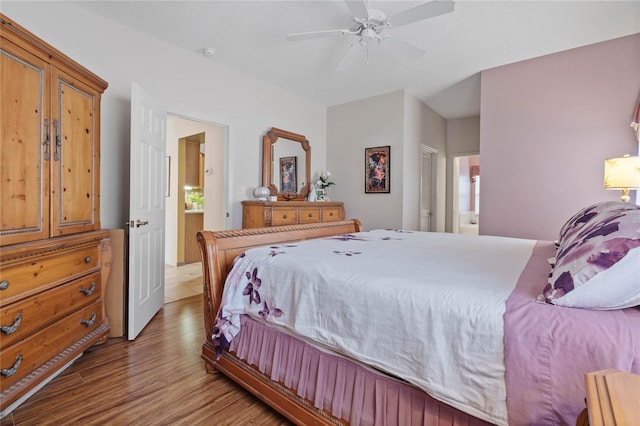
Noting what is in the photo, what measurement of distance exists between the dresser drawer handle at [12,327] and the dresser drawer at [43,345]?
0.08 m

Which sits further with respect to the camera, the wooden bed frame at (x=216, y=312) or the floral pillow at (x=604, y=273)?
the wooden bed frame at (x=216, y=312)

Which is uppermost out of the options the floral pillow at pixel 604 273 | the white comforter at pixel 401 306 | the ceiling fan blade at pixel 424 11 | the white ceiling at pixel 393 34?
the white ceiling at pixel 393 34

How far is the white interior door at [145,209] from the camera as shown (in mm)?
2355

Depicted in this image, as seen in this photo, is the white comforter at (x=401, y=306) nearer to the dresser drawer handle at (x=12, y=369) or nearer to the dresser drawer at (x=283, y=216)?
Answer: the dresser drawer handle at (x=12, y=369)

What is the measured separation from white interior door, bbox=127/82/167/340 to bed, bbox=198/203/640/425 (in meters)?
0.97

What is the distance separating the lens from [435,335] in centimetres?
97

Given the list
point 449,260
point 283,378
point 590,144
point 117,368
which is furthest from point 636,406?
point 590,144

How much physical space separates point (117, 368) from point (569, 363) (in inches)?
90.4

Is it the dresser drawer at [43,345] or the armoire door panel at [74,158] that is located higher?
the armoire door panel at [74,158]

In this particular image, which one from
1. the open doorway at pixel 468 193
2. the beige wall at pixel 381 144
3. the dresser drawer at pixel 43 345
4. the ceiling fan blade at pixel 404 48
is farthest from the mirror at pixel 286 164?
the open doorway at pixel 468 193

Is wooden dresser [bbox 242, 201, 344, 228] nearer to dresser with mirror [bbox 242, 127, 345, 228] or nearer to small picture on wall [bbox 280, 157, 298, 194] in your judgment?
dresser with mirror [bbox 242, 127, 345, 228]

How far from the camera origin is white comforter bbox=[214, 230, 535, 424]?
896mm

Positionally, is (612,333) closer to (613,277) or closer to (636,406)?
(613,277)

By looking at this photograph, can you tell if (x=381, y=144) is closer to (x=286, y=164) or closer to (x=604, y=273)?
(x=286, y=164)
